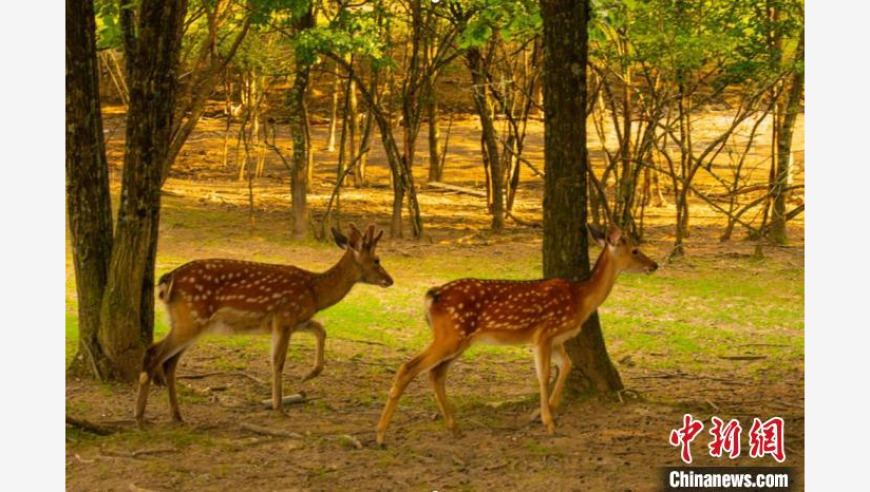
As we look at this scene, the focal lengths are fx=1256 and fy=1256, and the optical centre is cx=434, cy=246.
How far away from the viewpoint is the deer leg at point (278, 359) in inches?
264

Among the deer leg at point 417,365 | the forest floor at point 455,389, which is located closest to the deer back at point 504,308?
the deer leg at point 417,365

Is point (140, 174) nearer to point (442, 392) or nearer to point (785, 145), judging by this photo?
point (442, 392)

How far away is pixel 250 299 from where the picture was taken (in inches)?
261

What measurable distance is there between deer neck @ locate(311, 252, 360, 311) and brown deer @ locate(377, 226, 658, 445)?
940 millimetres

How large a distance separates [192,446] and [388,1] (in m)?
9.20

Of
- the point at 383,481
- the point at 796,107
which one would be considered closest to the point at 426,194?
the point at 796,107

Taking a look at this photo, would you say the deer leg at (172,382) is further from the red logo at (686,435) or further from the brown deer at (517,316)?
the red logo at (686,435)

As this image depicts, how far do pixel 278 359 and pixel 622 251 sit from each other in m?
1.90

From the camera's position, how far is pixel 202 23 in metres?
14.8

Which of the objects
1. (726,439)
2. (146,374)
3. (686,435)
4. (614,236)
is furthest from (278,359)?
(726,439)

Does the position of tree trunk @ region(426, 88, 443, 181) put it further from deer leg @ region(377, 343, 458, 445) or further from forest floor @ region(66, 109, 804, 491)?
deer leg @ region(377, 343, 458, 445)

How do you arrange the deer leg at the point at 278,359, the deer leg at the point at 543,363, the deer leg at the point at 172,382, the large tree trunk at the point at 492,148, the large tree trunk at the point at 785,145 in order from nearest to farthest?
the deer leg at the point at 543,363
the deer leg at the point at 172,382
the deer leg at the point at 278,359
the large tree trunk at the point at 785,145
the large tree trunk at the point at 492,148

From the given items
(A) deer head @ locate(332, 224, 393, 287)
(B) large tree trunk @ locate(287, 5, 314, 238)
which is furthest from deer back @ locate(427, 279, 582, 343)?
(B) large tree trunk @ locate(287, 5, 314, 238)

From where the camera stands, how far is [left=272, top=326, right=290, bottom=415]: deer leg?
670 centimetres
